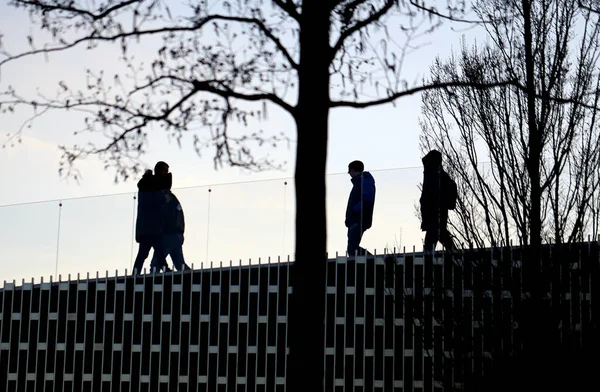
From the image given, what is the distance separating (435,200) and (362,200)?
819 millimetres

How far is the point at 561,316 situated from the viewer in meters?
9.09

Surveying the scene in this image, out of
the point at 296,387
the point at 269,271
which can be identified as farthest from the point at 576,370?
the point at 269,271

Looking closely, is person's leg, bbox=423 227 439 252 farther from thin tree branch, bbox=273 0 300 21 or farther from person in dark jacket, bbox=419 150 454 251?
thin tree branch, bbox=273 0 300 21

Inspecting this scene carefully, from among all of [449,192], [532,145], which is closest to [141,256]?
[449,192]

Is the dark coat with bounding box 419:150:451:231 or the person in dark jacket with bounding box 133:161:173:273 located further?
the person in dark jacket with bounding box 133:161:173:273

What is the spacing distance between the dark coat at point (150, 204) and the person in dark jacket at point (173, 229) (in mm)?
64

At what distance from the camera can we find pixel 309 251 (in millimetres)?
6336

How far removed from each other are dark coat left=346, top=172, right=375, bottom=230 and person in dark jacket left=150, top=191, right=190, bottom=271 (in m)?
2.07

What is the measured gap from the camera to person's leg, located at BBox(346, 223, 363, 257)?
11516 mm

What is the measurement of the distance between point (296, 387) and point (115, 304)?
6423mm

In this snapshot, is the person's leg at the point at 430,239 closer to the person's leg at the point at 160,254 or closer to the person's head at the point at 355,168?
the person's head at the point at 355,168

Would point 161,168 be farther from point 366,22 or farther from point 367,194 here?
point 366,22

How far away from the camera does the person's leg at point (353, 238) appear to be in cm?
1152

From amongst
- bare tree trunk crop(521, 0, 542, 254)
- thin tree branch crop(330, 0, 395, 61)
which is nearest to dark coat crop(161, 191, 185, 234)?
bare tree trunk crop(521, 0, 542, 254)
